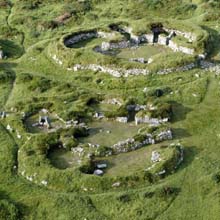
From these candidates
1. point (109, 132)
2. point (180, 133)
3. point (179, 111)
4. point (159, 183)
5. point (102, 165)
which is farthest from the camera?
point (179, 111)

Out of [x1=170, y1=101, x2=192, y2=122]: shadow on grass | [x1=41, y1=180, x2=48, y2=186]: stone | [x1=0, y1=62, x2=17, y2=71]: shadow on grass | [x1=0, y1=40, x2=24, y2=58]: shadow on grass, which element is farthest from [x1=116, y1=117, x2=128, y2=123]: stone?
[x1=0, y1=40, x2=24, y2=58]: shadow on grass

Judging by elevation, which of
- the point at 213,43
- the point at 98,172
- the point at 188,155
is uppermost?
the point at 98,172

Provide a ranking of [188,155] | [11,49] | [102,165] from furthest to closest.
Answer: [11,49]
[188,155]
[102,165]

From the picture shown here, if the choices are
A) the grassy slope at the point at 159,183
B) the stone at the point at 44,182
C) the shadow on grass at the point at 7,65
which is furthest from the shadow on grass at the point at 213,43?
the stone at the point at 44,182

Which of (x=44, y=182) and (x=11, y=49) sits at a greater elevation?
(x=44, y=182)

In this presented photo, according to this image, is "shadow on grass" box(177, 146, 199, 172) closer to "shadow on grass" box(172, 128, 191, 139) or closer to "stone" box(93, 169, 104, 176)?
"shadow on grass" box(172, 128, 191, 139)

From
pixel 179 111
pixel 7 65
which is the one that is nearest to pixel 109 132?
pixel 179 111

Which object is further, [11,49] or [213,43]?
[11,49]

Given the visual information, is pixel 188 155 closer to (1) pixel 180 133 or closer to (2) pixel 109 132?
(1) pixel 180 133

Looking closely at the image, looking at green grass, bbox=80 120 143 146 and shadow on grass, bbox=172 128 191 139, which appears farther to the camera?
shadow on grass, bbox=172 128 191 139
